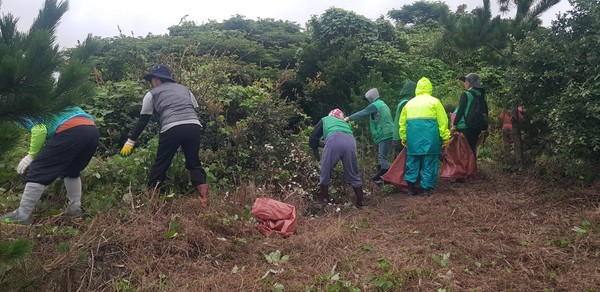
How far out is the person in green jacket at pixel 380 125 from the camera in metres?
7.21

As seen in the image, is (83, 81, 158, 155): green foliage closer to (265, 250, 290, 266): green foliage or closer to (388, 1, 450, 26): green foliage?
(265, 250, 290, 266): green foliage

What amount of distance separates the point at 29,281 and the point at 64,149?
4.93ft

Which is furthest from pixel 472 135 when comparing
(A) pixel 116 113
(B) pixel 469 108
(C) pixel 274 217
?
(A) pixel 116 113

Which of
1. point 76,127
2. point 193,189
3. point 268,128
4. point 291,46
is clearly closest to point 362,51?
point 291,46

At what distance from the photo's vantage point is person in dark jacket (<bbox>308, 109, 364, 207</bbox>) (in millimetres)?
6000

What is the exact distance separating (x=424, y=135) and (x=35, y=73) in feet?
16.4

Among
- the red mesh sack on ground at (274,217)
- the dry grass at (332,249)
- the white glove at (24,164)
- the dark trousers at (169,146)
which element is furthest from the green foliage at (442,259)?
the white glove at (24,164)

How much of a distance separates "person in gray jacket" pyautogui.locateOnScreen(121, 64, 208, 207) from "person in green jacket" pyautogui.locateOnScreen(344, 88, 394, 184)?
8.80ft

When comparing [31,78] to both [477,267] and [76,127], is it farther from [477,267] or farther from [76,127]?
[477,267]

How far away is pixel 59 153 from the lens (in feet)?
14.5

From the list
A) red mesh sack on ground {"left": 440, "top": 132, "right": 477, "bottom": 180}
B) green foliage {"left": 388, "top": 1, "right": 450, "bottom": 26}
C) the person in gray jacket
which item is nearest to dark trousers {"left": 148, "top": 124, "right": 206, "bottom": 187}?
the person in gray jacket

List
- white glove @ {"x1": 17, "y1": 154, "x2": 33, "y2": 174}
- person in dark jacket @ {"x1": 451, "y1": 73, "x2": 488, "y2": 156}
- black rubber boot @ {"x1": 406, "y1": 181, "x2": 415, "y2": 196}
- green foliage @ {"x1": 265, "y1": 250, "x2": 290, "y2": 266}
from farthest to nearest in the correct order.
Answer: person in dark jacket @ {"x1": 451, "y1": 73, "x2": 488, "y2": 156} → black rubber boot @ {"x1": 406, "y1": 181, "x2": 415, "y2": 196} → white glove @ {"x1": 17, "y1": 154, "x2": 33, "y2": 174} → green foliage @ {"x1": 265, "y1": 250, "x2": 290, "y2": 266}

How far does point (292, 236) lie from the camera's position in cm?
465

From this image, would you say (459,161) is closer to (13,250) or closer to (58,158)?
(58,158)
